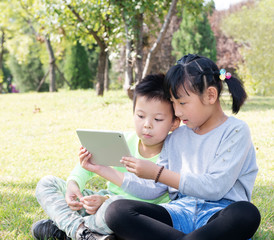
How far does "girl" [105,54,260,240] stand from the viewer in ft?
6.07

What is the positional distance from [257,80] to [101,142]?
11.0 metres

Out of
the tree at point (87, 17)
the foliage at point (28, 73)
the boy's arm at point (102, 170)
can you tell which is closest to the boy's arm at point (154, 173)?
the boy's arm at point (102, 170)

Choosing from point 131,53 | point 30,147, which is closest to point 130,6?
point 131,53

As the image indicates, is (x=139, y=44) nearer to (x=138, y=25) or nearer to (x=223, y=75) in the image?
(x=138, y=25)

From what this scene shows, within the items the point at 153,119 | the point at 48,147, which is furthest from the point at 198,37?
the point at 153,119

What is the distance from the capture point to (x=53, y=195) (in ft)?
7.61

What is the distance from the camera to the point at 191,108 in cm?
204

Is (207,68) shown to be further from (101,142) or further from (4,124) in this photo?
(4,124)

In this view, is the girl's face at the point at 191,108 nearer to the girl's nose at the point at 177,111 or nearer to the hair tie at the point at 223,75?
the girl's nose at the point at 177,111

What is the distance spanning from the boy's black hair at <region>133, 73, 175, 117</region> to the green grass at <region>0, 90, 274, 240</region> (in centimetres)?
46

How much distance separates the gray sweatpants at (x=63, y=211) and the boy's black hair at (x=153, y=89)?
2.06ft

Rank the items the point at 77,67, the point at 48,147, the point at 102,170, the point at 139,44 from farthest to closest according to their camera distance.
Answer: the point at 77,67
the point at 139,44
the point at 48,147
the point at 102,170

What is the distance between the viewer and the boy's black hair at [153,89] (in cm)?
224

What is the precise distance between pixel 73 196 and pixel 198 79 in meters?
1.03
